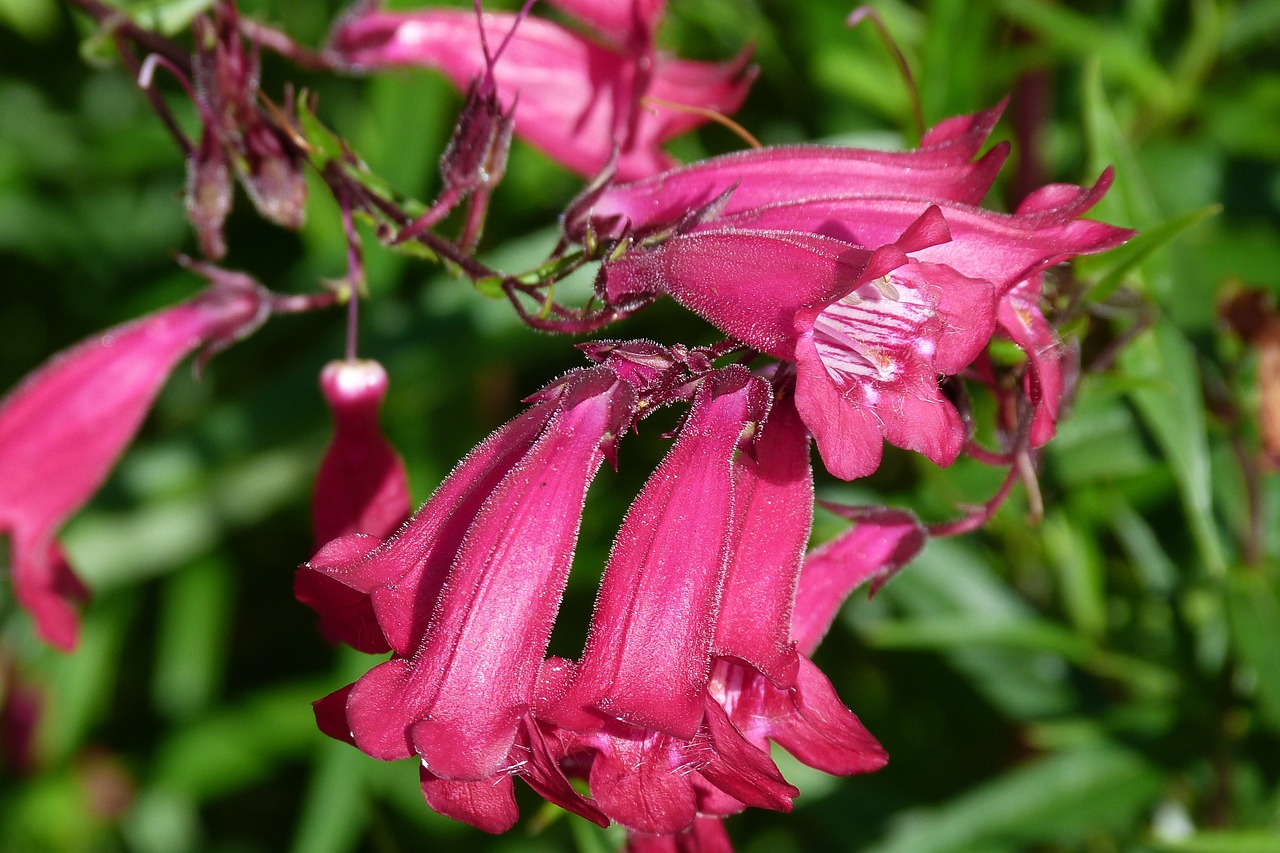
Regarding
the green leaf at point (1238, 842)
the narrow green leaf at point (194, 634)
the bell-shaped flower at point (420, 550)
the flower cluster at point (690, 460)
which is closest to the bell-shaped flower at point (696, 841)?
the flower cluster at point (690, 460)

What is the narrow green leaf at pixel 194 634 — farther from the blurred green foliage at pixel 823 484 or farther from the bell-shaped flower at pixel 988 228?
the bell-shaped flower at pixel 988 228

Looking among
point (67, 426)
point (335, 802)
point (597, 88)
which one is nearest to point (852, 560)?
point (597, 88)

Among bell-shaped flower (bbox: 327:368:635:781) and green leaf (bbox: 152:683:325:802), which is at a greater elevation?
bell-shaped flower (bbox: 327:368:635:781)

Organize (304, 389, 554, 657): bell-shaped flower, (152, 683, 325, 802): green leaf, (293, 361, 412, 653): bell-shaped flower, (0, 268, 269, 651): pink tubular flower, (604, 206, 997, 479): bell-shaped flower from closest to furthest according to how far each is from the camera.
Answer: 1. (604, 206, 997, 479): bell-shaped flower
2. (304, 389, 554, 657): bell-shaped flower
3. (293, 361, 412, 653): bell-shaped flower
4. (0, 268, 269, 651): pink tubular flower
5. (152, 683, 325, 802): green leaf

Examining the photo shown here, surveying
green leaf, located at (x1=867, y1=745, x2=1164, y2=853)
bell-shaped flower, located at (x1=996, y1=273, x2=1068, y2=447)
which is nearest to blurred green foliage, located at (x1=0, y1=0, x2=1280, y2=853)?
green leaf, located at (x1=867, y1=745, x2=1164, y2=853)

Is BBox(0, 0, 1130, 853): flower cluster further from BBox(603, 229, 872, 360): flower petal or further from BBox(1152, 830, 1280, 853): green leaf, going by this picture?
BBox(1152, 830, 1280, 853): green leaf

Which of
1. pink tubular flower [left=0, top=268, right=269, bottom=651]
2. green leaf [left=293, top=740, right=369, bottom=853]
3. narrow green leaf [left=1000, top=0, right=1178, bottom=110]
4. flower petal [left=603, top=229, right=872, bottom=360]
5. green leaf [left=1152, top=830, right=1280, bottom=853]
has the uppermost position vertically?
flower petal [left=603, top=229, right=872, bottom=360]

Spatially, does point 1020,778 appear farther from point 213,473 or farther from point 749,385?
point 213,473
